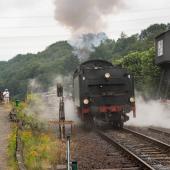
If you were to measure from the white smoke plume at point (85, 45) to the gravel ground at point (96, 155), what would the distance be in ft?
72.1

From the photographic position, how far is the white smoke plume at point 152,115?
25891 mm

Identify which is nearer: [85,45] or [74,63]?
[85,45]

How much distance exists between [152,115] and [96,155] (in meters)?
16.6

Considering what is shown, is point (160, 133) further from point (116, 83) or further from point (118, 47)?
point (118, 47)

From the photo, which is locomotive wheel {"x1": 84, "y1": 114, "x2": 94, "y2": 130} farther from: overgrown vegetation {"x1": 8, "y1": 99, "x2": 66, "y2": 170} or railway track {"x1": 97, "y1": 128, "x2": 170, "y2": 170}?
overgrown vegetation {"x1": 8, "y1": 99, "x2": 66, "y2": 170}

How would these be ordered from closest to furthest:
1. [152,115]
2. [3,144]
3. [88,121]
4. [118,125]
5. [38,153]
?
[38,153], [3,144], [88,121], [118,125], [152,115]

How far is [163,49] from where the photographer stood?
141 ft

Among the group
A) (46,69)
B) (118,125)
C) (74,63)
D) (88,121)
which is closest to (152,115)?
(118,125)

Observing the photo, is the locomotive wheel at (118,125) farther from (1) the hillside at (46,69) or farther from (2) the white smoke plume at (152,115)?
(1) the hillside at (46,69)

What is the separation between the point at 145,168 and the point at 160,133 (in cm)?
915

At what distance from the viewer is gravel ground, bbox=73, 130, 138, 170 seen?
12094 millimetres

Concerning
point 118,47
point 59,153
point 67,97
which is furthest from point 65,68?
point 59,153

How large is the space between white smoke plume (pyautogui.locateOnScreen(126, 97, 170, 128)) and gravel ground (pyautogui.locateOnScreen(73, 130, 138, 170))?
784 cm

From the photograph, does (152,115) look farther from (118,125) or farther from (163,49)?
(163,49)
